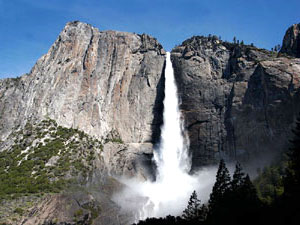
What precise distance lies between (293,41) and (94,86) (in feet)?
157

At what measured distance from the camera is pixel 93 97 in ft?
252

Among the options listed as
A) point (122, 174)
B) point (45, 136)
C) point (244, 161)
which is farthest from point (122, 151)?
point (244, 161)

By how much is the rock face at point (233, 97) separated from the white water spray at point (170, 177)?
216cm

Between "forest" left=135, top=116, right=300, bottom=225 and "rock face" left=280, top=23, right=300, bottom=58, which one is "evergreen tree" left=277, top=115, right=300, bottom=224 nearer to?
"forest" left=135, top=116, right=300, bottom=225

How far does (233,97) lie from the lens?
2793 inches

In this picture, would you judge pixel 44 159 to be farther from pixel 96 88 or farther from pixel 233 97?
pixel 233 97

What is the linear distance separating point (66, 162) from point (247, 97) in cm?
3674

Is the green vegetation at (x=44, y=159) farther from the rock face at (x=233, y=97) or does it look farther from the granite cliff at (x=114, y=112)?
the rock face at (x=233, y=97)

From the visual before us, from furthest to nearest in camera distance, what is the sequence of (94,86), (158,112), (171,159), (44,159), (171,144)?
(158,112)
(94,86)
(171,144)
(171,159)
(44,159)

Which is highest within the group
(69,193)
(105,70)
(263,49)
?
(263,49)

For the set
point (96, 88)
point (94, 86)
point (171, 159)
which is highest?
point (94, 86)

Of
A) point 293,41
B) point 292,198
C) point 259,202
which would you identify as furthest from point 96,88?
point 292,198

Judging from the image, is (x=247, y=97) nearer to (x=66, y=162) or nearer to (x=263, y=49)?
(x=263, y=49)

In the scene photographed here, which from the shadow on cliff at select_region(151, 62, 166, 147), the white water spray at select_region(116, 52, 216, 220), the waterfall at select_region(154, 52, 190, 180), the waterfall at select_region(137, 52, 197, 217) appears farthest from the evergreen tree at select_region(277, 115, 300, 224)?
the shadow on cliff at select_region(151, 62, 166, 147)
